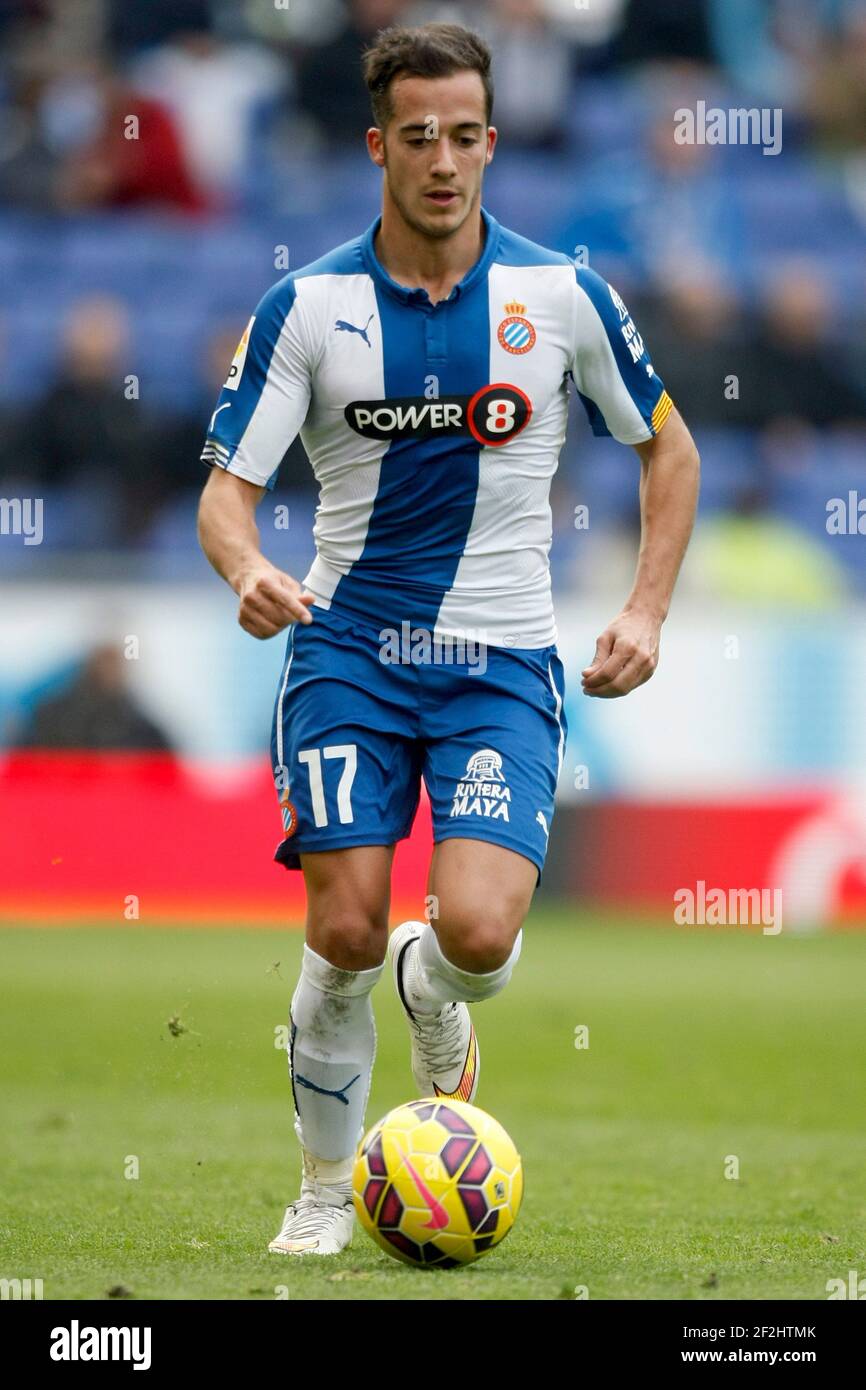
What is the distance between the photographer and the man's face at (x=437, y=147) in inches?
210

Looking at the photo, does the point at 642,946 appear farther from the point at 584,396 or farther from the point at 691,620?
the point at 584,396

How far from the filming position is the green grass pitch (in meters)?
4.96

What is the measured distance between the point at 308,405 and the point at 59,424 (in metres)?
10.1

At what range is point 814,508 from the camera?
1529 cm

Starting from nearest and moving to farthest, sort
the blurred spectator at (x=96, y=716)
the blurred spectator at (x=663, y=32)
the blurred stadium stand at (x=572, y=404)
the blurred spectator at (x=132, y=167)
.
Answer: the blurred stadium stand at (x=572, y=404), the blurred spectator at (x=96, y=716), the blurred spectator at (x=132, y=167), the blurred spectator at (x=663, y=32)

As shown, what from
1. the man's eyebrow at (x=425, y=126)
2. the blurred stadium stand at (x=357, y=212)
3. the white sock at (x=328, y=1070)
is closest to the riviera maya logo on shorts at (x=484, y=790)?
the white sock at (x=328, y=1070)

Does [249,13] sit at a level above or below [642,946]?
above

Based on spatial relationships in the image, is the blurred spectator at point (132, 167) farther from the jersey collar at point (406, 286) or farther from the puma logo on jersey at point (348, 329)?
the puma logo on jersey at point (348, 329)

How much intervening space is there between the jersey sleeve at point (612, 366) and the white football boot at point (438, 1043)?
149 centimetres

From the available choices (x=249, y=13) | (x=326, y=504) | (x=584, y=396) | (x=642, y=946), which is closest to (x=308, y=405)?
(x=326, y=504)

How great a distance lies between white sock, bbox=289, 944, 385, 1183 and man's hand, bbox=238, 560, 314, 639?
0.93 meters

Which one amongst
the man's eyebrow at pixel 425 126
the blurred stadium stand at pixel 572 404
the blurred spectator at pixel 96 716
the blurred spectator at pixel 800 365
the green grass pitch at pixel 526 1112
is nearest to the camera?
the green grass pitch at pixel 526 1112

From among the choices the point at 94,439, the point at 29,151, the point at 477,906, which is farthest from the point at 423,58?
the point at 29,151

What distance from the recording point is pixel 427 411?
5516 millimetres
